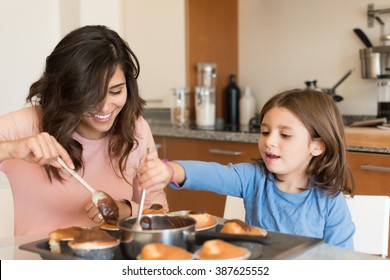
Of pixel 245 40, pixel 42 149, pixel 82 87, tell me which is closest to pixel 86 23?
pixel 245 40

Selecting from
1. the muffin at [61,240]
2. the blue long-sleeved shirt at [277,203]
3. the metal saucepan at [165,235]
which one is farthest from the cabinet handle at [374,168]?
the muffin at [61,240]

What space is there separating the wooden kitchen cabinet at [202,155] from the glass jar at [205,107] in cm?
21

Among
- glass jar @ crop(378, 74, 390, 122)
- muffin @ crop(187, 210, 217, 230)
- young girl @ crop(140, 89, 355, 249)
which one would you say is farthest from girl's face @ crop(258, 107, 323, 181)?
glass jar @ crop(378, 74, 390, 122)

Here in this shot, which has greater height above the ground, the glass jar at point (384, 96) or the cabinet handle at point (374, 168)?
the glass jar at point (384, 96)

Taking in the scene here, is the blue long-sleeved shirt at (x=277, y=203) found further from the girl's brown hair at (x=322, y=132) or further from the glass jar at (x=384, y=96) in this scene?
the glass jar at (x=384, y=96)

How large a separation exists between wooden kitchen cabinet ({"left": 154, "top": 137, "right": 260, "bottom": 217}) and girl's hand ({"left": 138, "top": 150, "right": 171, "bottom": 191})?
5.30 feet

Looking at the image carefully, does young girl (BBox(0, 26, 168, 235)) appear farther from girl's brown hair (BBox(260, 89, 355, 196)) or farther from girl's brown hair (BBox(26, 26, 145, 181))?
girl's brown hair (BBox(260, 89, 355, 196))

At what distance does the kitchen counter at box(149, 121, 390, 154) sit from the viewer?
2223mm

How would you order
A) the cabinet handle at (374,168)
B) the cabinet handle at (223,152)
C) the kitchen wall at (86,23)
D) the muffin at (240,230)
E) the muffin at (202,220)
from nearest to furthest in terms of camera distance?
1. the muffin at (240,230)
2. the muffin at (202,220)
3. the cabinet handle at (374,168)
4. the cabinet handle at (223,152)
5. the kitchen wall at (86,23)

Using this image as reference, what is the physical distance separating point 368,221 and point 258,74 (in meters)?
2.13

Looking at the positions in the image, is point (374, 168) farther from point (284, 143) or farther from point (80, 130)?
point (80, 130)

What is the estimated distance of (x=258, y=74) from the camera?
11.1 feet

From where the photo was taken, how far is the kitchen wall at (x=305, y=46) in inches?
113

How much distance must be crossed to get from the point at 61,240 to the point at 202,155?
6.52 feet
